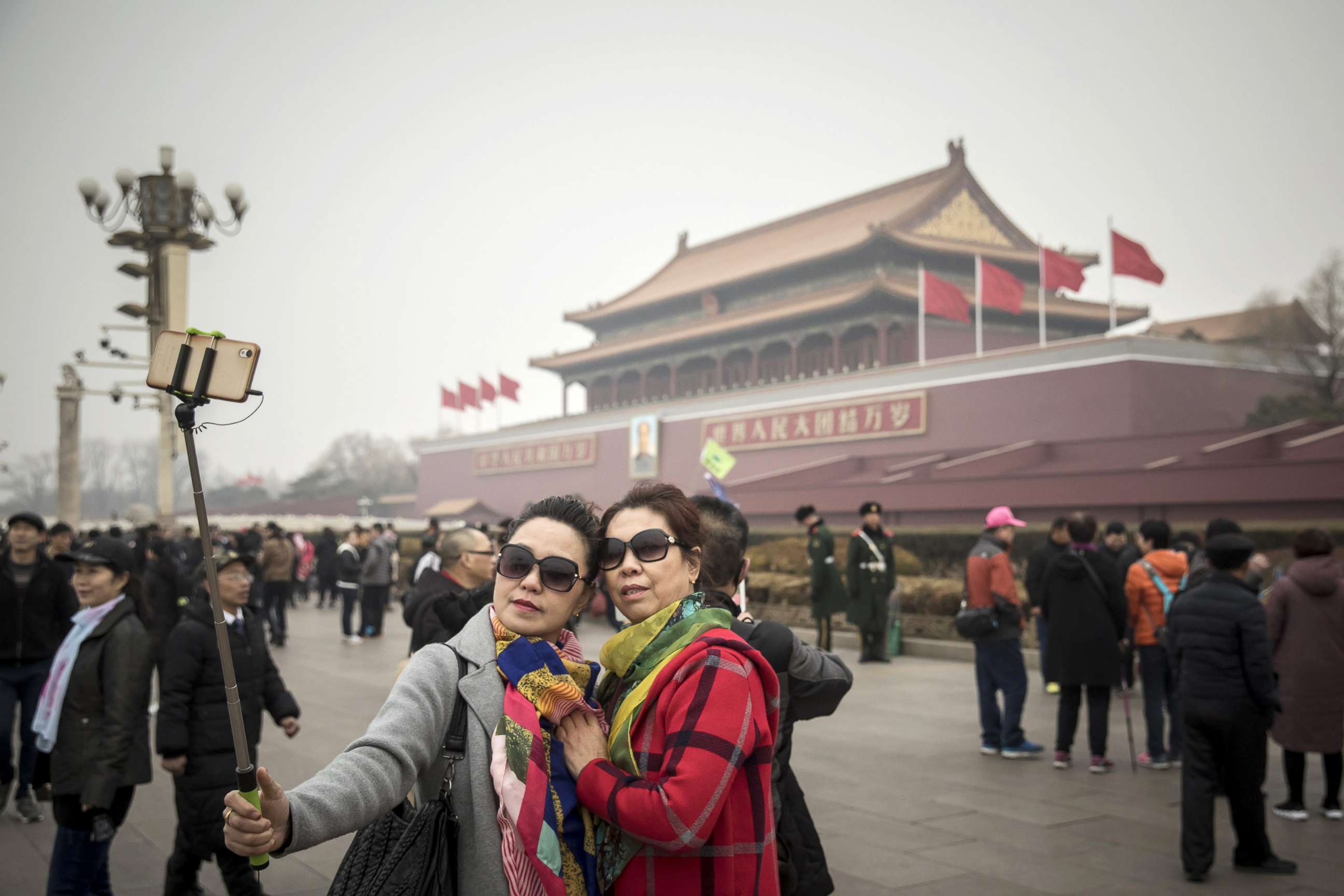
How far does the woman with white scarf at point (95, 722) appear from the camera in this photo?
11.1 feet

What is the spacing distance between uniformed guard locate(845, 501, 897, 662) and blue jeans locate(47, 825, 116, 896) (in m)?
7.59

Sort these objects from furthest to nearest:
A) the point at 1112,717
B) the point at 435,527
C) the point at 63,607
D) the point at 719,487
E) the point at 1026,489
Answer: the point at 1026,489, the point at 435,527, the point at 719,487, the point at 1112,717, the point at 63,607

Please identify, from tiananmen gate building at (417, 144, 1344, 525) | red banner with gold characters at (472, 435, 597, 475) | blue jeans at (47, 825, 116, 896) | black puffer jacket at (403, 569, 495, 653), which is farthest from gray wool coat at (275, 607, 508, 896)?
red banner with gold characters at (472, 435, 597, 475)

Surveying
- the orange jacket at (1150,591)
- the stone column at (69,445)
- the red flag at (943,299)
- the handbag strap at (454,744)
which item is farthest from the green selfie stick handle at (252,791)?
the red flag at (943,299)

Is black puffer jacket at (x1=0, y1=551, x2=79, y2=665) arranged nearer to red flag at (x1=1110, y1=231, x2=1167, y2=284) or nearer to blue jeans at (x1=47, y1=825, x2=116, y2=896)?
blue jeans at (x1=47, y1=825, x2=116, y2=896)

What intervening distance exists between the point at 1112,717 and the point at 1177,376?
12145 millimetres

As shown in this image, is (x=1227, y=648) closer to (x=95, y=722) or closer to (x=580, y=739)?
(x=580, y=739)

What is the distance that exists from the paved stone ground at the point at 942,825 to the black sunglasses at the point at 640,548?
2.54 metres

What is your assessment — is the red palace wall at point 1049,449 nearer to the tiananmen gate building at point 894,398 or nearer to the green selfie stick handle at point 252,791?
the tiananmen gate building at point 894,398

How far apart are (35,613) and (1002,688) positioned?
198 inches

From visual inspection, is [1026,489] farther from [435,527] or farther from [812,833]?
[812,833]

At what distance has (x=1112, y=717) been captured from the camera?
7469 mm

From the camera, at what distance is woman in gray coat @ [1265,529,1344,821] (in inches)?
194

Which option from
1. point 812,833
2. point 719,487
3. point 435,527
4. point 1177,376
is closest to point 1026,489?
point 1177,376
